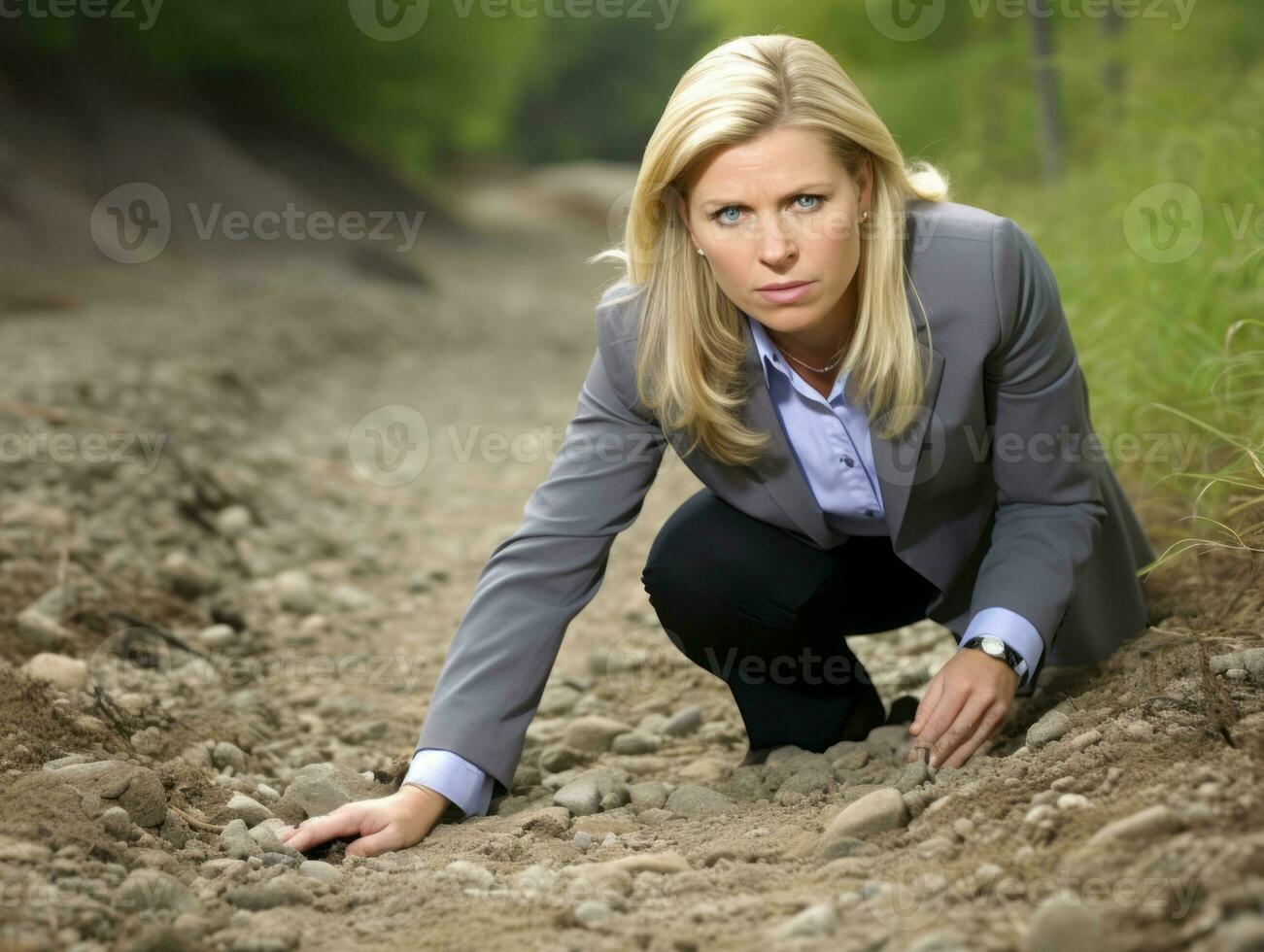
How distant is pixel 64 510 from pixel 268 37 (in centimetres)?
1016

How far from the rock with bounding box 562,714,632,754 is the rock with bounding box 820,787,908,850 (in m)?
0.80

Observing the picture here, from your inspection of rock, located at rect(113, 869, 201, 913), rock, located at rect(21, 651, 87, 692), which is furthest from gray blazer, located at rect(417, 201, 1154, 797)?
rock, located at rect(21, 651, 87, 692)

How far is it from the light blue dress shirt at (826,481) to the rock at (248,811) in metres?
0.22

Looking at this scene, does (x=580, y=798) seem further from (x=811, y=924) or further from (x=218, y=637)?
(x=218, y=637)

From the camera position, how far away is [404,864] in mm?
1596

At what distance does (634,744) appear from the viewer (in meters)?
2.27

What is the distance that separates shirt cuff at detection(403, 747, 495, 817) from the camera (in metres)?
1.75

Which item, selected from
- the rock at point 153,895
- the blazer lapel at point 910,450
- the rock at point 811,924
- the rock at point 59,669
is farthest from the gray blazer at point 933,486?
the rock at point 59,669

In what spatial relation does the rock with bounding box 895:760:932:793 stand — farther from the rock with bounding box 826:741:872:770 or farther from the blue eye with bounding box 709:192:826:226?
the blue eye with bounding box 709:192:826:226

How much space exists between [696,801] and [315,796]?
1.84 ft

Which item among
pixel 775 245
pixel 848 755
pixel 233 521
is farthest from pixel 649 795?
pixel 233 521

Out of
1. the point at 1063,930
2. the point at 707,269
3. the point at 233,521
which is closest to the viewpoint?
the point at 1063,930

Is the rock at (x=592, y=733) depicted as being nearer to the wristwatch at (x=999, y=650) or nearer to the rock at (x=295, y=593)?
the wristwatch at (x=999, y=650)

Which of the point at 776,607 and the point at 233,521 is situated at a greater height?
the point at 776,607
